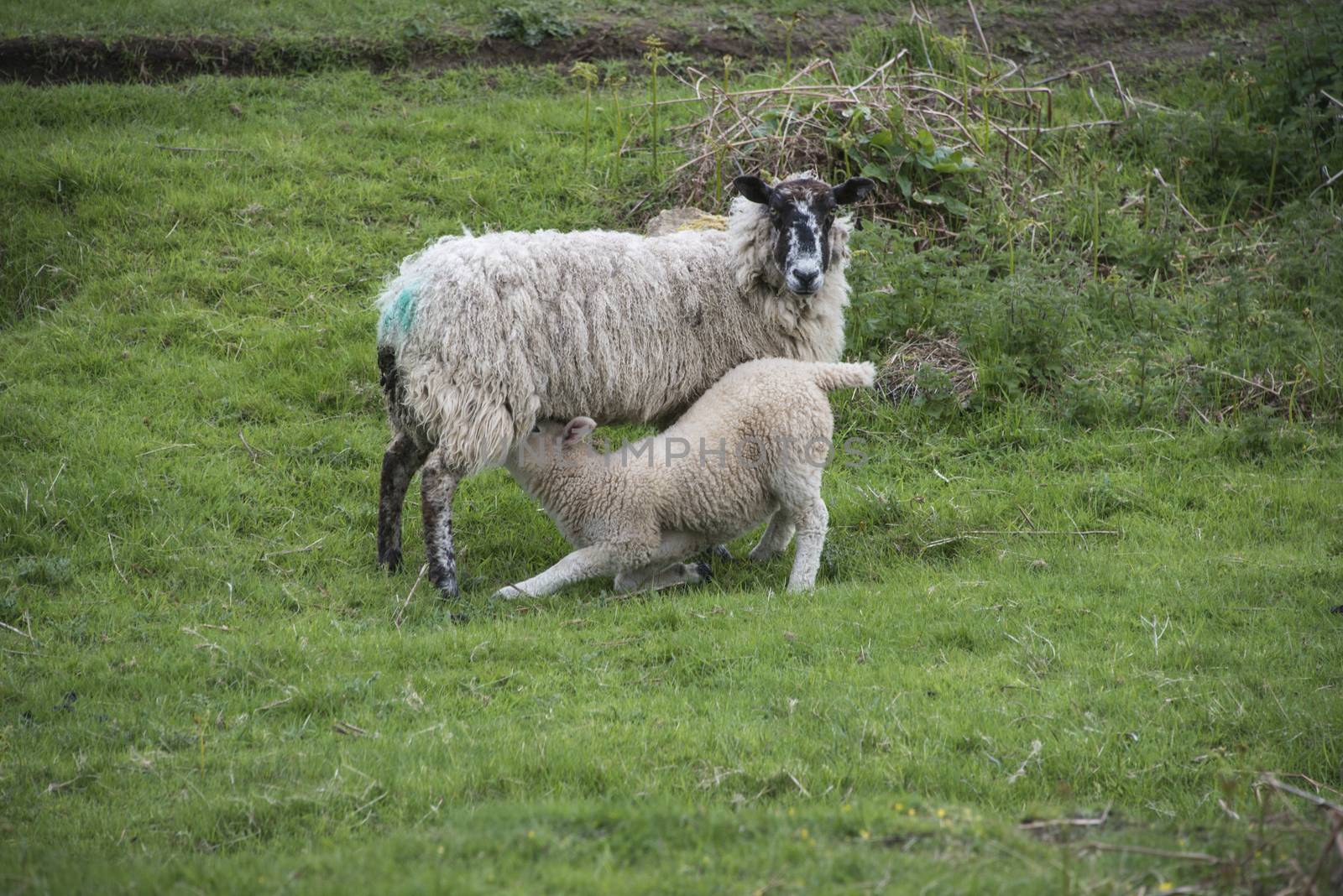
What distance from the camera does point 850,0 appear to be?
1417cm

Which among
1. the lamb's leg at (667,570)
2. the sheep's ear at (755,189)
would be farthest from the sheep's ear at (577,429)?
the sheep's ear at (755,189)

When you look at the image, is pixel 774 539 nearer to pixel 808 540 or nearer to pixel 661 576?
pixel 808 540

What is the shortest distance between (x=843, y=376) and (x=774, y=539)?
1.11m

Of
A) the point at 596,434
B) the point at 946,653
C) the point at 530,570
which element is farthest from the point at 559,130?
the point at 946,653

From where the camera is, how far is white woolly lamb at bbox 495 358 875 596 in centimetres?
676

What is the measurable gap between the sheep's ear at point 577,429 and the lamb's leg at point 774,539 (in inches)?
49.4

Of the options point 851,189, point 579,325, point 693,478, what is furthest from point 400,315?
point 851,189

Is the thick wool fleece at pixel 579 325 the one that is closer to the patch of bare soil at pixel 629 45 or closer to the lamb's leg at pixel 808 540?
the lamb's leg at pixel 808 540

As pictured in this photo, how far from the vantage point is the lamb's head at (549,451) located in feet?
22.4

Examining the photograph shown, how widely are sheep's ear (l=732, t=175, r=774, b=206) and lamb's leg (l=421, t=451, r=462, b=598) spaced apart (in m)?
2.32

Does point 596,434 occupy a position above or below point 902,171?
Result: below

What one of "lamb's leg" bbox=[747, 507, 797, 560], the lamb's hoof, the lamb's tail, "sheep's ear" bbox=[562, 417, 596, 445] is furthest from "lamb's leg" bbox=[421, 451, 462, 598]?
the lamb's tail

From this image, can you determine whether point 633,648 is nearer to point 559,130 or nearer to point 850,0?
point 559,130

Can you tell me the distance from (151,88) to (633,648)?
879 cm
